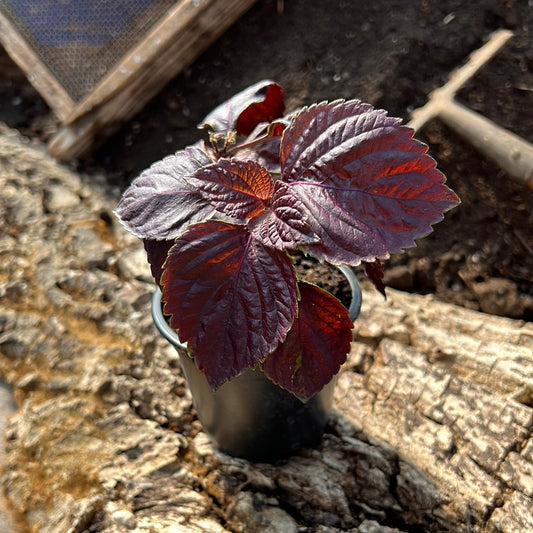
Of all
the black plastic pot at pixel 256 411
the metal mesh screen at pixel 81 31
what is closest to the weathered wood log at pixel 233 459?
the black plastic pot at pixel 256 411

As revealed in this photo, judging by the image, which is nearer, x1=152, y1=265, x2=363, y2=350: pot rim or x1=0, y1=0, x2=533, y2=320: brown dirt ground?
x1=152, y1=265, x2=363, y2=350: pot rim

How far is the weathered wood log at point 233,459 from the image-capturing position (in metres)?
1.18

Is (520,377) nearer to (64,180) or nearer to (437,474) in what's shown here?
(437,474)

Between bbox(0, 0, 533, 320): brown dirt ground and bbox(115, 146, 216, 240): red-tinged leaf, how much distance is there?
39.1 inches

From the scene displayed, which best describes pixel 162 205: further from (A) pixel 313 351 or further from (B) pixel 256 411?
(B) pixel 256 411

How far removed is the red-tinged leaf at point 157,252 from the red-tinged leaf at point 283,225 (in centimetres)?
17

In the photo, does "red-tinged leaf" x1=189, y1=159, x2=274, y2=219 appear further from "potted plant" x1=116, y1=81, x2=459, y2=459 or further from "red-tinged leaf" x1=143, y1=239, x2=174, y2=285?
"red-tinged leaf" x1=143, y1=239, x2=174, y2=285

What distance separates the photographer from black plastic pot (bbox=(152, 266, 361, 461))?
45.4 inches

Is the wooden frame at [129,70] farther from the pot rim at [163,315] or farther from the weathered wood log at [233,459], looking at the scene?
the pot rim at [163,315]

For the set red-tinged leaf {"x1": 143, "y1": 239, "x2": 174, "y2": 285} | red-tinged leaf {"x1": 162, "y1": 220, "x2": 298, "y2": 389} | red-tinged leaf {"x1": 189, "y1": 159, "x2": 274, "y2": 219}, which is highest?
red-tinged leaf {"x1": 189, "y1": 159, "x2": 274, "y2": 219}

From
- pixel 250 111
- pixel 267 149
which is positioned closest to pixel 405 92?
pixel 250 111

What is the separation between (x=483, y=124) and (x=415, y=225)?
113cm

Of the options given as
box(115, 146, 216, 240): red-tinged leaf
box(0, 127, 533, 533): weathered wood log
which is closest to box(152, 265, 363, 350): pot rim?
box(115, 146, 216, 240): red-tinged leaf

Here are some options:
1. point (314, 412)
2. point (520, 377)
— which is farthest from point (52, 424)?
point (520, 377)
